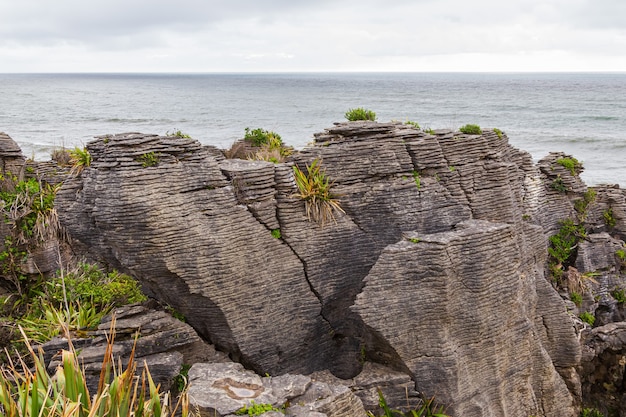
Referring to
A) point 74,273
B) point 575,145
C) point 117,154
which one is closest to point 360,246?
point 117,154

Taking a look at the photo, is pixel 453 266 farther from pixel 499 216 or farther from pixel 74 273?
pixel 74 273

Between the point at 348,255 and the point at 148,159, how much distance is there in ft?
17.1

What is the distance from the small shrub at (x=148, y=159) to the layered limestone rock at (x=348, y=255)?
3cm

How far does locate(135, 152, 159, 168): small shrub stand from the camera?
488 inches

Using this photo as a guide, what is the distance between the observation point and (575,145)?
6969cm

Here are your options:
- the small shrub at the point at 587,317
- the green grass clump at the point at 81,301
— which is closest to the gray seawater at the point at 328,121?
the small shrub at the point at 587,317

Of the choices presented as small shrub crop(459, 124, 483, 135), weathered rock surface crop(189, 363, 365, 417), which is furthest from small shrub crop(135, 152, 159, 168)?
small shrub crop(459, 124, 483, 135)

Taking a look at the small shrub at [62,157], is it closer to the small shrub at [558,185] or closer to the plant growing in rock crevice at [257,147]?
the plant growing in rock crevice at [257,147]

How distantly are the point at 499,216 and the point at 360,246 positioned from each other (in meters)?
4.03

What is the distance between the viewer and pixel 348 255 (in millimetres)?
14508

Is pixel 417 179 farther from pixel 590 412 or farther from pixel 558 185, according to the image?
pixel 590 412

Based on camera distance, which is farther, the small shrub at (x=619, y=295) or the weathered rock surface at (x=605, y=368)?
the small shrub at (x=619, y=295)

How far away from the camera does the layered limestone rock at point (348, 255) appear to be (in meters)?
12.5

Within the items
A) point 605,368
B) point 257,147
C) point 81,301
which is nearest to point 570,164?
point 605,368
